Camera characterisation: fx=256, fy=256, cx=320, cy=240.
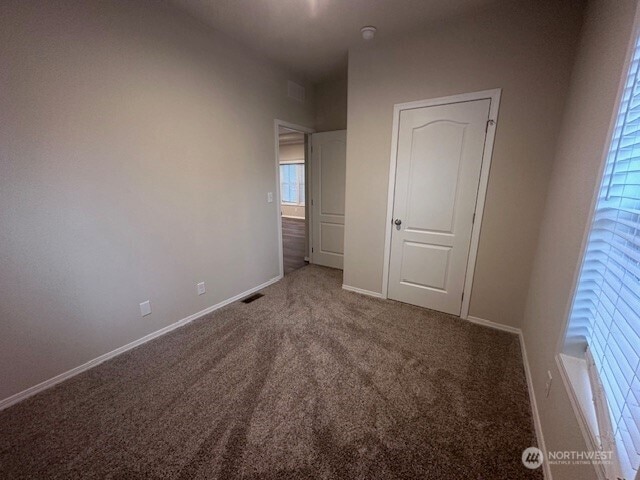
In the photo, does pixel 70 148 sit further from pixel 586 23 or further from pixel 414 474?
pixel 586 23

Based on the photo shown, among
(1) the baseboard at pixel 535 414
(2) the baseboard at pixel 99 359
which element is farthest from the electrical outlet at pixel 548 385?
(2) the baseboard at pixel 99 359

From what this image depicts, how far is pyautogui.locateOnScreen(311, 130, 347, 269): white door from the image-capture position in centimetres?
369

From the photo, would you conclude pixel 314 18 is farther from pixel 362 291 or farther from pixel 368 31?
pixel 362 291

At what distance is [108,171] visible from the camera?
6.06 ft

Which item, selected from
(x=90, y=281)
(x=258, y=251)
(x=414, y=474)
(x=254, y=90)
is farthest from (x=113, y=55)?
(x=414, y=474)

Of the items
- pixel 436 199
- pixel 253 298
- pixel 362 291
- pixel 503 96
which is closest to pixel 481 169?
pixel 436 199

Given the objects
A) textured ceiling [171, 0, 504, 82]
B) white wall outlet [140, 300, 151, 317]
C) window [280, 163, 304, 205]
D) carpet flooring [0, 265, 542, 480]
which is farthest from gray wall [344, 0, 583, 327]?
window [280, 163, 304, 205]

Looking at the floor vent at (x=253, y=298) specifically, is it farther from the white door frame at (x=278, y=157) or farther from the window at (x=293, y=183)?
the window at (x=293, y=183)

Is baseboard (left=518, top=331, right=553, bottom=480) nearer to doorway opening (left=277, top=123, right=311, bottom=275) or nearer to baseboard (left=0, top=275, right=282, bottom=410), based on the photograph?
baseboard (left=0, top=275, right=282, bottom=410)

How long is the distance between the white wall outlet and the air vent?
290 cm

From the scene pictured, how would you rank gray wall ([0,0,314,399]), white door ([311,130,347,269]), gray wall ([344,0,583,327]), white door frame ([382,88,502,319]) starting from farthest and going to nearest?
white door ([311,130,347,269]) < white door frame ([382,88,502,319]) < gray wall ([344,0,583,327]) < gray wall ([0,0,314,399])

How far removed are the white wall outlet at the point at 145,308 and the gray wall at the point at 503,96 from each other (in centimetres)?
238

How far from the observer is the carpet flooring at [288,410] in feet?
4.06

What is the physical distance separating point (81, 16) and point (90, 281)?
174cm
